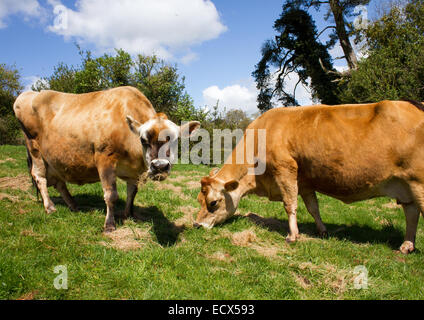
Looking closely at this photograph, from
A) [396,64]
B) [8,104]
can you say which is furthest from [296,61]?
[8,104]

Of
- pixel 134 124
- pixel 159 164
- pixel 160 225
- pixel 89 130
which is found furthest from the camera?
pixel 160 225

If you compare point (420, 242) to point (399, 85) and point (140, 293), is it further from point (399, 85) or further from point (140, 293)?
point (399, 85)

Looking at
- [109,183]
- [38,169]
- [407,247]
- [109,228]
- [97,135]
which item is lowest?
[407,247]

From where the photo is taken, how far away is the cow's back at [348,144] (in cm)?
450

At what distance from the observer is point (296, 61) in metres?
25.7

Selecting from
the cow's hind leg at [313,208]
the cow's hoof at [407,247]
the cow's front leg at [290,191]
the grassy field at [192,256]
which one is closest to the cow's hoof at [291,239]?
the cow's front leg at [290,191]

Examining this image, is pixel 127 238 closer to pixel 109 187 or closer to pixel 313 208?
pixel 109 187

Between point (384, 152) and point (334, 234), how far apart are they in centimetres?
214

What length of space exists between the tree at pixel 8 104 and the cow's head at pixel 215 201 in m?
29.4

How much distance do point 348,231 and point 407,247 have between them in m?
1.26

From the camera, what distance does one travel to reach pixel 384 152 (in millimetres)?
4543

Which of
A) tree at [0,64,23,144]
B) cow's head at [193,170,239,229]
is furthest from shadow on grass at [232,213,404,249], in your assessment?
tree at [0,64,23,144]

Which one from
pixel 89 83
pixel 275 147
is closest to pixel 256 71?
pixel 89 83

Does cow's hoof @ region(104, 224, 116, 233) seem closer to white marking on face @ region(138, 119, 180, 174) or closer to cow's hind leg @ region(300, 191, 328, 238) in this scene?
white marking on face @ region(138, 119, 180, 174)
